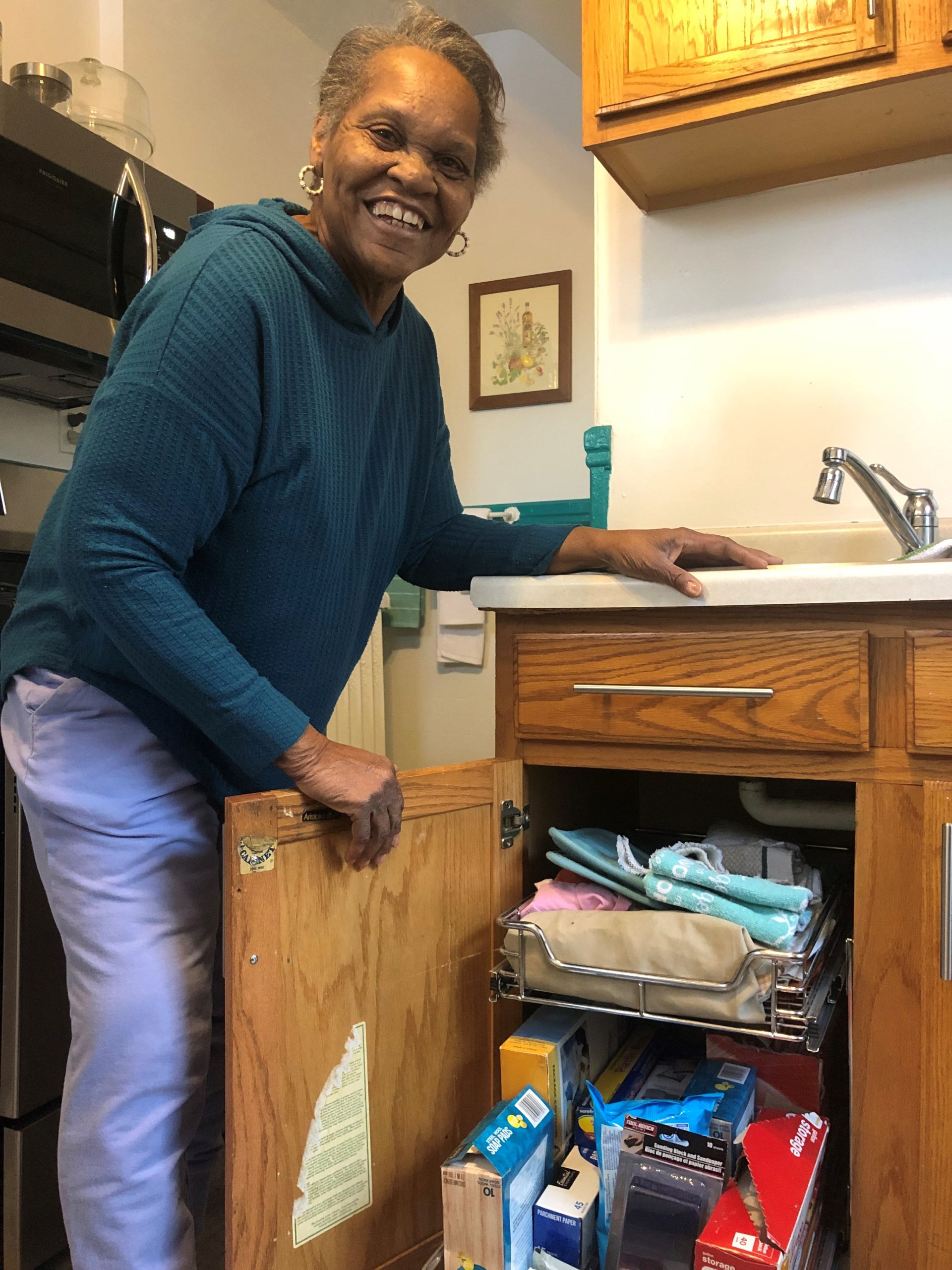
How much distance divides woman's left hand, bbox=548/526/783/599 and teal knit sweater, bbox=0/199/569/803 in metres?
0.23

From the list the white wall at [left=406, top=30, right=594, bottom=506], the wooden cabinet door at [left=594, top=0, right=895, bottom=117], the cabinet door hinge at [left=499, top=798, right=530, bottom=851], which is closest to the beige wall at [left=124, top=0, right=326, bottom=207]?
the white wall at [left=406, top=30, right=594, bottom=506]

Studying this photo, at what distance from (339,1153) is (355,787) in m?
0.33

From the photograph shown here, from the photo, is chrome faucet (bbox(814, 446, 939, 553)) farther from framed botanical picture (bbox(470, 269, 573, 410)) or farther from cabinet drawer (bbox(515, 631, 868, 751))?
framed botanical picture (bbox(470, 269, 573, 410))

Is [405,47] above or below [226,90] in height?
below

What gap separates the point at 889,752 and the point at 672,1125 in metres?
0.42

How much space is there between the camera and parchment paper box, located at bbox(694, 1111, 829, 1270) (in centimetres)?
80

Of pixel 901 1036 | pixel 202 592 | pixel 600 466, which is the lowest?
pixel 901 1036

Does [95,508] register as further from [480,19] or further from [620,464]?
[480,19]

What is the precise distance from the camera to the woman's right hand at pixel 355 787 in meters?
0.83

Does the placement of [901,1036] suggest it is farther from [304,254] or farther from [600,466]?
[600,466]

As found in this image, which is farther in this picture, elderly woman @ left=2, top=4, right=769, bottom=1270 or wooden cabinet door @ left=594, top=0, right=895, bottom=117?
wooden cabinet door @ left=594, top=0, right=895, bottom=117

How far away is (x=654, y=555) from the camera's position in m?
1.04

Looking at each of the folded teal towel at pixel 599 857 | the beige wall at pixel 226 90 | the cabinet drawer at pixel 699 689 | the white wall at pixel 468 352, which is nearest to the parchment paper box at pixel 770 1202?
the folded teal towel at pixel 599 857

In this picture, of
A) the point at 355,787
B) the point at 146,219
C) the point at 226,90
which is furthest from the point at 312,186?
the point at 226,90
